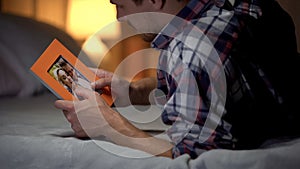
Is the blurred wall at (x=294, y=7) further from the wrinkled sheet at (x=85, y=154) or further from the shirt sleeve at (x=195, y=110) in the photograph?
the shirt sleeve at (x=195, y=110)

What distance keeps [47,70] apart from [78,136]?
0.57 feet

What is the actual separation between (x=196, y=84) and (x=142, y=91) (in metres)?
0.70

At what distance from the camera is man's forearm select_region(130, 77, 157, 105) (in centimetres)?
→ 164

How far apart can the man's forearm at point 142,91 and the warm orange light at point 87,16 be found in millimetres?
720

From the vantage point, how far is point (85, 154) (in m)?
1.06

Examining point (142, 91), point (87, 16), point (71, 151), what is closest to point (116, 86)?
point (142, 91)

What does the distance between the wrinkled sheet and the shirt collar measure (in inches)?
10.2

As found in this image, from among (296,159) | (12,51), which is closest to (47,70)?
(296,159)

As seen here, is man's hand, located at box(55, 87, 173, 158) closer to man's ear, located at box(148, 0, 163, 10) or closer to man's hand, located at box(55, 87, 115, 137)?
man's hand, located at box(55, 87, 115, 137)

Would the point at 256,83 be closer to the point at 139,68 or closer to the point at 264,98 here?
the point at 264,98

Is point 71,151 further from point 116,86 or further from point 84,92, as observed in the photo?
point 116,86

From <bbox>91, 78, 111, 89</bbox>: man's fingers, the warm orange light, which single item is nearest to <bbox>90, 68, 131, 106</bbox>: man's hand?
<bbox>91, 78, 111, 89</bbox>: man's fingers

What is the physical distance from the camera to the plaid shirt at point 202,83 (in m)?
0.98

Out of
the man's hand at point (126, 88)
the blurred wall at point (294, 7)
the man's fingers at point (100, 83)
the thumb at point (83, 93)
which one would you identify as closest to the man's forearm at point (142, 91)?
the man's hand at point (126, 88)
